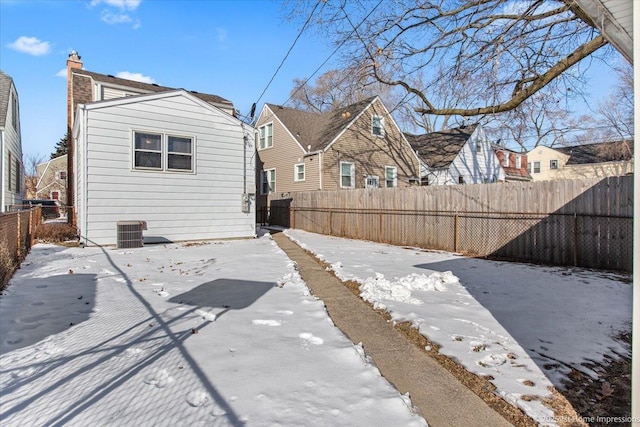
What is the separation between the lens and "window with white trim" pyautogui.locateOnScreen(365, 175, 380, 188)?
797 inches

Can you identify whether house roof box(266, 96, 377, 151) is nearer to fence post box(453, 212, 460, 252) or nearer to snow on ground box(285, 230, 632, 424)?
fence post box(453, 212, 460, 252)

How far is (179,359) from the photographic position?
307cm

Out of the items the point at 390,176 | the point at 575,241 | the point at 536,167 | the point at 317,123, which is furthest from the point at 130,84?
the point at 536,167

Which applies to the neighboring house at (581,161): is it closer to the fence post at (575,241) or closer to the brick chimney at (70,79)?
the fence post at (575,241)

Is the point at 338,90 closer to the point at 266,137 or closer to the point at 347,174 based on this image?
the point at 347,174

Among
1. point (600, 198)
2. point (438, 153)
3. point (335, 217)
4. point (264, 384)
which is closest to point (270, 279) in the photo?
point (264, 384)

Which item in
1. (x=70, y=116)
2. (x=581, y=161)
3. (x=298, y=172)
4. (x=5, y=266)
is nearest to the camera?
(x=5, y=266)

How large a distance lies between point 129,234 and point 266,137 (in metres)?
14.0

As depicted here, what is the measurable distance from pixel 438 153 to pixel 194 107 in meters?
17.9

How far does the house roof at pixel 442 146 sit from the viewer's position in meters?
23.6

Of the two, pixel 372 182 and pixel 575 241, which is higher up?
pixel 372 182

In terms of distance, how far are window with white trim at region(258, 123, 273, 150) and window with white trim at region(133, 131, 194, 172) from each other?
11256mm

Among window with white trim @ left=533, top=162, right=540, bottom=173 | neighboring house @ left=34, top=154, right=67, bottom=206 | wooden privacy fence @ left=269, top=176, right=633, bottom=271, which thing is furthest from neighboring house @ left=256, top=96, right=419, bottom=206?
window with white trim @ left=533, top=162, right=540, bottom=173

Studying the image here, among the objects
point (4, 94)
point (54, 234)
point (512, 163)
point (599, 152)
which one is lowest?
point (54, 234)
